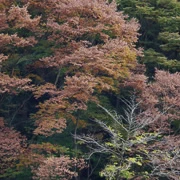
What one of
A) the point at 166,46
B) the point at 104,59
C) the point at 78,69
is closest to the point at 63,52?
the point at 78,69

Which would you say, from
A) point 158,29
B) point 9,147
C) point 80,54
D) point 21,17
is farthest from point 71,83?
point 158,29

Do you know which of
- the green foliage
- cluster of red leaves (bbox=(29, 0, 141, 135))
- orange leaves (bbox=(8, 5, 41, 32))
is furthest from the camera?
the green foliage

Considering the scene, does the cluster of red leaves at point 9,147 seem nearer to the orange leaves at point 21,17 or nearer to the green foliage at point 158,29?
the orange leaves at point 21,17

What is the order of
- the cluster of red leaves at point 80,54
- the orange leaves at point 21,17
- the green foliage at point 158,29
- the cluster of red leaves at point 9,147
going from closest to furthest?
1. the orange leaves at point 21,17
2. the cluster of red leaves at point 80,54
3. the cluster of red leaves at point 9,147
4. the green foliage at point 158,29

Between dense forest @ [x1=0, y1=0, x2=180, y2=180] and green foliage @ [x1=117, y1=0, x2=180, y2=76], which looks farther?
green foliage @ [x1=117, y1=0, x2=180, y2=76]

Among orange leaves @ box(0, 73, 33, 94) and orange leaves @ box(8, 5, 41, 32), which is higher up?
orange leaves @ box(8, 5, 41, 32)

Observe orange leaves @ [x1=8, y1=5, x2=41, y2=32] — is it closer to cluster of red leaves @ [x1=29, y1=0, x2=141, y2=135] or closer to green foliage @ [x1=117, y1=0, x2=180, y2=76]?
cluster of red leaves @ [x1=29, y1=0, x2=141, y2=135]

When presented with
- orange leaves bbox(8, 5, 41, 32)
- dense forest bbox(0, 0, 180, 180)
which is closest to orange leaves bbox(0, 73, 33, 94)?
dense forest bbox(0, 0, 180, 180)

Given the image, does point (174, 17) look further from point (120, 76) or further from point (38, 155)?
point (38, 155)

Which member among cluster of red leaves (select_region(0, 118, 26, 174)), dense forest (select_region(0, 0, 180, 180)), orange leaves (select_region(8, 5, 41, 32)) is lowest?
cluster of red leaves (select_region(0, 118, 26, 174))

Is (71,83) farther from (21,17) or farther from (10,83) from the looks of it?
(21,17)

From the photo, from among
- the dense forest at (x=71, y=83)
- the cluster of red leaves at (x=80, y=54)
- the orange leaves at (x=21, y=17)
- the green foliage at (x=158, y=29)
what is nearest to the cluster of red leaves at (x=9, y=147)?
the dense forest at (x=71, y=83)

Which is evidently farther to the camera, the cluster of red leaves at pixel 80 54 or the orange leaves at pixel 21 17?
the cluster of red leaves at pixel 80 54

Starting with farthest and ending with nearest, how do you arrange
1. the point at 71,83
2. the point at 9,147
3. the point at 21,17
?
the point at 9,147
the point at 21,17
the point at 71,83
